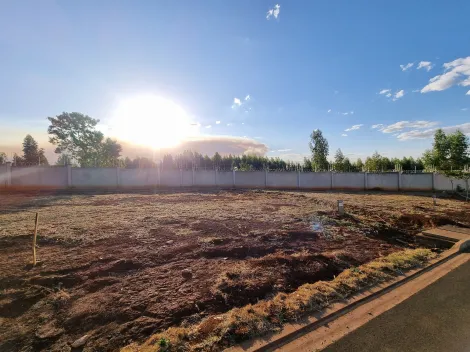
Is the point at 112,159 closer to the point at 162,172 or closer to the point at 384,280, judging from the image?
the point at 162,172

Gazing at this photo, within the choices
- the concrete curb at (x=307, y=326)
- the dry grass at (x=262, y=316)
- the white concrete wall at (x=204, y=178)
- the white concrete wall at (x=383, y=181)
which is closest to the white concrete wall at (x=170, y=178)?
the white concrete wall at (x=204, y=178)

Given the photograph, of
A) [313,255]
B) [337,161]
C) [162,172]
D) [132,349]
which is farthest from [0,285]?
[337,161]

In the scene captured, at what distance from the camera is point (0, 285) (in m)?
2.96

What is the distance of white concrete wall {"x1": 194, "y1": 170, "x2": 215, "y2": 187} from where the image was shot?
2236 cm

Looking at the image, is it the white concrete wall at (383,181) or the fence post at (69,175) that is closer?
the fence post at (69,175)

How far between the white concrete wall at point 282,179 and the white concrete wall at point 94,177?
14.2 meters

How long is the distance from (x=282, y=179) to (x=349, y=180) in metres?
6.33

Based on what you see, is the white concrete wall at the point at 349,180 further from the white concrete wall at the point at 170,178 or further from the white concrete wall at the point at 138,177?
the white concrete wall at the point at 138,177

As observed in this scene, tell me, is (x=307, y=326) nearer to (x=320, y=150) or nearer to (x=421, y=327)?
(x=421, y=327)

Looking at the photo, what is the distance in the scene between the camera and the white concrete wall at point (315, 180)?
22.3 metres

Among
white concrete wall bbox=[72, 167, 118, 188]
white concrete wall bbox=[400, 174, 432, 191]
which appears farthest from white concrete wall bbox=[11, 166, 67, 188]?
white concrete wall bbox=[400, 174, 432, 191]

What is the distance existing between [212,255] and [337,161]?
3784 cm

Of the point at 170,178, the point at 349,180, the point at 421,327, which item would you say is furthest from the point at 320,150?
the point at 421,327

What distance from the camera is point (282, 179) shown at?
2284 centimetres
